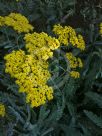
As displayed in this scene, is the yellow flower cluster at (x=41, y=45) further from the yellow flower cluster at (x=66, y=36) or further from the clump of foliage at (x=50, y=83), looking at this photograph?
the yellow flower cluster at (x=66, y=36)

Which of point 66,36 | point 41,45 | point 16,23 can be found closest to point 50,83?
point 41,45

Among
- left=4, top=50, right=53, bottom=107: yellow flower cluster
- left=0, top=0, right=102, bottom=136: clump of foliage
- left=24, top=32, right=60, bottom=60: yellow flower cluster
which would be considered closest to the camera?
left=4, top=50, right=53, bottom=107: yellow flower cluster

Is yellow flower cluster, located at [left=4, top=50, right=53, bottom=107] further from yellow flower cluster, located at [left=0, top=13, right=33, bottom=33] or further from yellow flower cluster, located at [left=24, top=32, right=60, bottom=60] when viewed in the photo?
yellow flower cluster, located at [left=0, top=13, right=33, bottom=33]

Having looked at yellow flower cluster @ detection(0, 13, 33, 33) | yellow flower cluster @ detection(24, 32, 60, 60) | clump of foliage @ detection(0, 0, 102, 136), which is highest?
yellow flower cluster @ detection(0, 13, 33, 33)

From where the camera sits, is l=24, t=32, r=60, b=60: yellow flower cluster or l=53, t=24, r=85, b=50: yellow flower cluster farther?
l=53, t=24, r=85, b=50: yellow flower cluster

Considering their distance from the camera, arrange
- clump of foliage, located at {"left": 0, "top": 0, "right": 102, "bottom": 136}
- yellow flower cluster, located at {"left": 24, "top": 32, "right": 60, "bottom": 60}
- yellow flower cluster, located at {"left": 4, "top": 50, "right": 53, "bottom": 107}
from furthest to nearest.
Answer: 1. yellow flower cluster, located at {"left": 24, "top": 32, "right": 60, "bottom": 60}
2. clump of foliage, located at {"left": 0, "top": 0, "right": 102, "bottom": 136}
3. yellow flower cluster, located at {"left": 4, "top": 50, "right": 53, "bottom": 107}

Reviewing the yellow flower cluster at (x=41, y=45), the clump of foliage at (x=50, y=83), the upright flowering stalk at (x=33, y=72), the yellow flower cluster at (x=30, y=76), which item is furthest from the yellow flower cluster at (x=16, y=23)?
the yellow flower cluster at (x=30, y=76)

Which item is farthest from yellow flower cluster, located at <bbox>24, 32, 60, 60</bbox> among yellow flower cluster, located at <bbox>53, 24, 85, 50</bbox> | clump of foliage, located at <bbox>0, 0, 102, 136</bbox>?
yellow flower cluster, located at <bbox>53, 24, 85, 50</bbox>

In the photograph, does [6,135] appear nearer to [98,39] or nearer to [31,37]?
[31,37]

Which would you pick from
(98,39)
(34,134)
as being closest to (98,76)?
(98,39)

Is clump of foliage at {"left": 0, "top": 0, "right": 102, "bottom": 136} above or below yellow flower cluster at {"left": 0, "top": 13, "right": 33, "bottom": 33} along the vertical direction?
below
